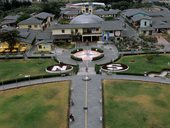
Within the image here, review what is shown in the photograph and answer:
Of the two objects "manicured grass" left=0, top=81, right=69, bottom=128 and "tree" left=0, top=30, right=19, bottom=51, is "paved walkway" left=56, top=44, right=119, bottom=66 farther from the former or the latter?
"manicured grass" left=0, top=81, right=69, bottom=128

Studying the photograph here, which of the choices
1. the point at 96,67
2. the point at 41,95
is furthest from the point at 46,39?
the point at 41,95

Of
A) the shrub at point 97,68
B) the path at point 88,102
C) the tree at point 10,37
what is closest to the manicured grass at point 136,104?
the path at point 88,102

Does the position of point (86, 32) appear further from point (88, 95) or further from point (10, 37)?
point (88, 95)

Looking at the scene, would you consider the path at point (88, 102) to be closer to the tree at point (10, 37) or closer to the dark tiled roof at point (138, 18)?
the tree at point (10, 37)

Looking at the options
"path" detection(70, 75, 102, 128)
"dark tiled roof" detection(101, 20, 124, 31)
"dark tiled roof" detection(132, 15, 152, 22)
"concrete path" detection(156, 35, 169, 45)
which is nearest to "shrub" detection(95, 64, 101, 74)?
"path" detection(70, 75, 102, 128)

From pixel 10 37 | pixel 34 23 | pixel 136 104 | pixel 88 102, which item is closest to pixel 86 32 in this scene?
pixel 10 37
